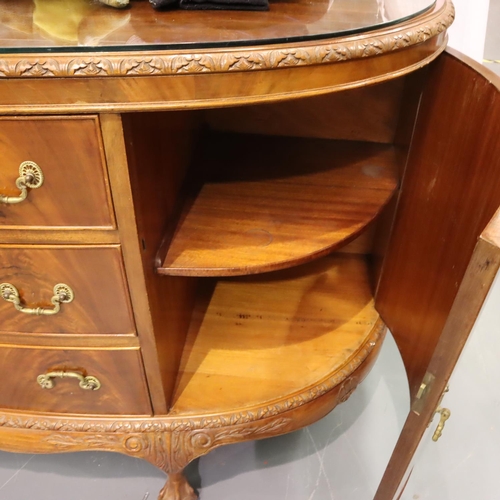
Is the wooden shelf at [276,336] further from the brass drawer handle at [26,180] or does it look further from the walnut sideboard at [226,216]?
the brass drawer handle at [26,180]

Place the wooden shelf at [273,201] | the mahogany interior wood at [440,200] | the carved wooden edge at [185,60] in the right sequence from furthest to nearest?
1. the wooden shelf at [273,201]
2. the mahogany interior wood at [440,200]
3. the carved wooden edge at [185,60]

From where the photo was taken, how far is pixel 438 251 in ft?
2.00

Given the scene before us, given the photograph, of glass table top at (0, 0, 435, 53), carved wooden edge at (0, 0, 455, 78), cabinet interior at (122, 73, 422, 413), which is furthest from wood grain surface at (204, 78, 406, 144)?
carved wooden edge at (0, 0, 455, 78)

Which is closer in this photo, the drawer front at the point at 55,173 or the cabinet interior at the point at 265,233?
the drawer front at the point at 55,173

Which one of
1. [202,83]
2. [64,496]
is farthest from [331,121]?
[64,496]

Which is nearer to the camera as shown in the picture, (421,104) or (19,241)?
(19,241)

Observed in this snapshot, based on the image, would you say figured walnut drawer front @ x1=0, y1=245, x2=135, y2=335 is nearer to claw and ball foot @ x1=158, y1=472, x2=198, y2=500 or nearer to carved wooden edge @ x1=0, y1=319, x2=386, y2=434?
carved wooden edge @ x1=0, y1=319, x2=386, y2=434

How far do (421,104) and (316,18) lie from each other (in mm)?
242

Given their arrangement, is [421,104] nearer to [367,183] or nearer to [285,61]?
[367,183]

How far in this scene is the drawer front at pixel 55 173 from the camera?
45 centimetres

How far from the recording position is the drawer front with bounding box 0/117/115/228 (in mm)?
448

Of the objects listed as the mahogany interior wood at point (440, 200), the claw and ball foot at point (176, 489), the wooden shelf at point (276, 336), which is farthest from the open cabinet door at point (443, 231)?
the claw and ball foot at point (176, 489)

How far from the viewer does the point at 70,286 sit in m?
0.56

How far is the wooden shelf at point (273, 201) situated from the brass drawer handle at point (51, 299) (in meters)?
0.11
